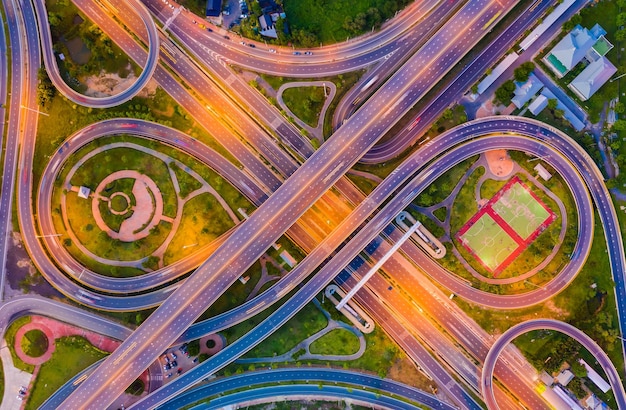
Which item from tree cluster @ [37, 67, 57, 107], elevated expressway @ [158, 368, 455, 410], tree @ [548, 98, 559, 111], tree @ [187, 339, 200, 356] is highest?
tree cluster @ [37, 67, 57, 107]

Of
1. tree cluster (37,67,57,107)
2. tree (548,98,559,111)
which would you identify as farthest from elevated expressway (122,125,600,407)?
tree cluster (37,67,57,107)

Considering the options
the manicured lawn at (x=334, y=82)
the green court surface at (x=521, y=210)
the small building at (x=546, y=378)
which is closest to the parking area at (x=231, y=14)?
the manicured lawn at (x=334, y=82)

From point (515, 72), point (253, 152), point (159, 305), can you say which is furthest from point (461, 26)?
point (159, 305)

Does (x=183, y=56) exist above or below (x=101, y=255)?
above

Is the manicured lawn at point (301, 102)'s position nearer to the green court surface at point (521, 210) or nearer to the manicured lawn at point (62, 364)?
the green court surface at point (521, 210)

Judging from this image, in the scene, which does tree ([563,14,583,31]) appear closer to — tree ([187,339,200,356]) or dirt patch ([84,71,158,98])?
dirt patch ([84,71,158,98])

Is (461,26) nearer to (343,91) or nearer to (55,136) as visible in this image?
(343,91)

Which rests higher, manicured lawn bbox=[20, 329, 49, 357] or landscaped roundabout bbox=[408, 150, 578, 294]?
manicured lawn bbox=[20, 329, 49, 357]
